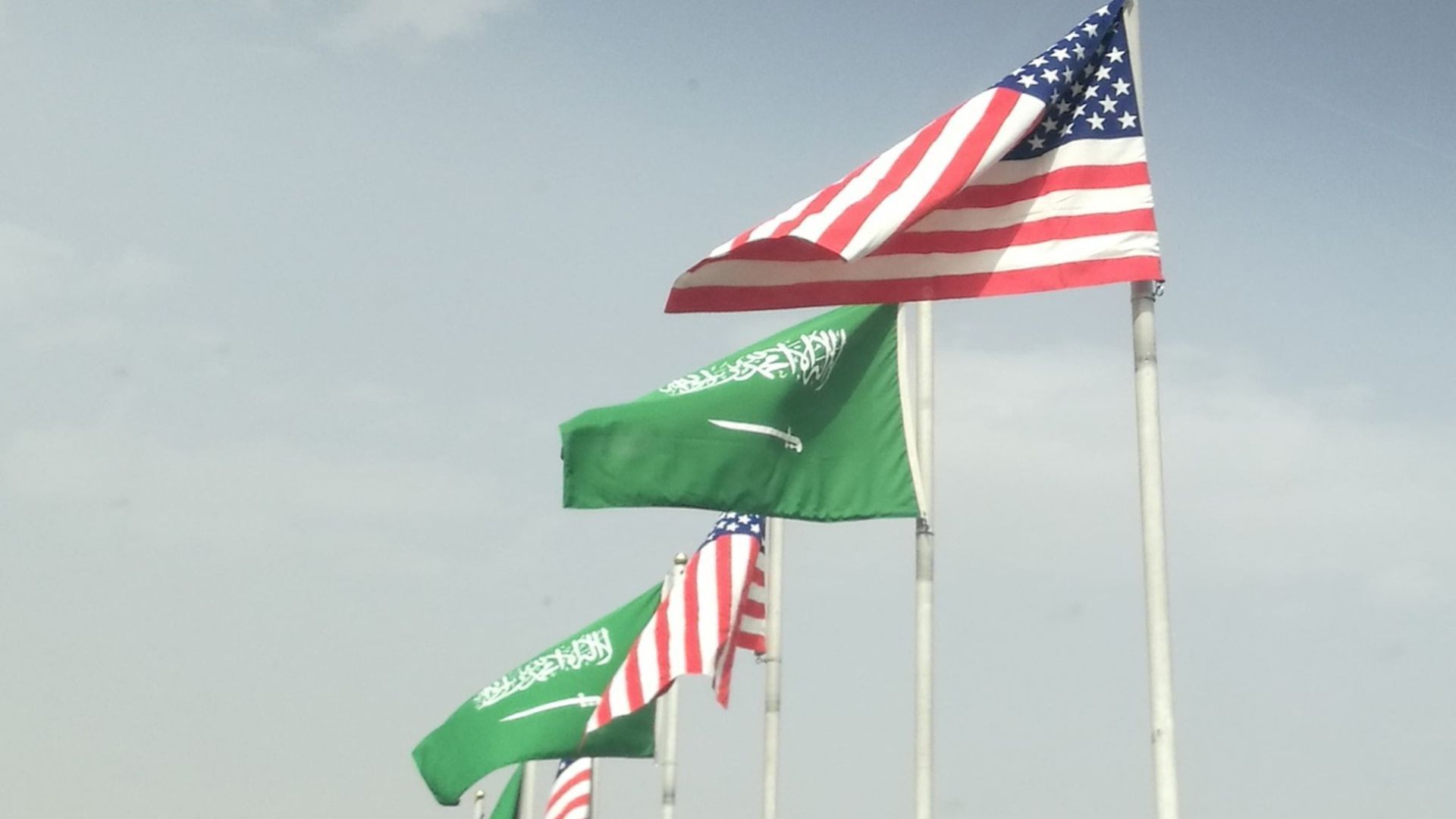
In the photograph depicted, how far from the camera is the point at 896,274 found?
12500 millimetres

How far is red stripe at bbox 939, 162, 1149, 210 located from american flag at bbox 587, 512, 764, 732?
27.5ft

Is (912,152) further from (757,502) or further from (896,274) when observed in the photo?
(757,502)

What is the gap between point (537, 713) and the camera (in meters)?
23.0

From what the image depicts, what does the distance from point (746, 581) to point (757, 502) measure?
19.1 feet

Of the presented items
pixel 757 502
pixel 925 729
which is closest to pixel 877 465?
pixel 757 502

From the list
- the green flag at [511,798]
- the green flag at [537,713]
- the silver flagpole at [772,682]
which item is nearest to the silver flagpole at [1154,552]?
the silver flagpole at [772,682]

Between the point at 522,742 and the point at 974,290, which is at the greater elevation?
the point at 974,290

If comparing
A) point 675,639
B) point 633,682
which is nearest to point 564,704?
point 633,682

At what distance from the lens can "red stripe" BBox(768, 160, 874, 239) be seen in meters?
12.1

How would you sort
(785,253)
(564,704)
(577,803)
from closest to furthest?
(785,253) < (564,704) < (577,803)

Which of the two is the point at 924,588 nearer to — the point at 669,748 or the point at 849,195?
the point at 849,195

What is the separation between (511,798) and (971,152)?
73.2 ft

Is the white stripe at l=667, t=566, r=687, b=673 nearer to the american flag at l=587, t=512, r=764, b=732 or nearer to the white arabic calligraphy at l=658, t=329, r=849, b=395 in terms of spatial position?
the american flag at l=587, t=512, r=764, b=732

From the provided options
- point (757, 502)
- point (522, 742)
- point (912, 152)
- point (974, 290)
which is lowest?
point (522, 742)
